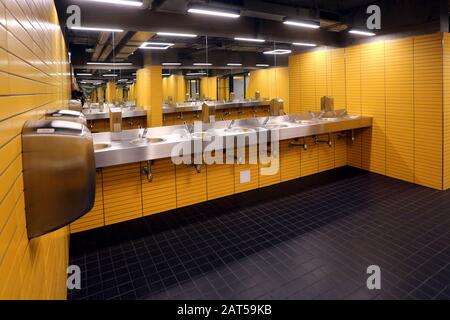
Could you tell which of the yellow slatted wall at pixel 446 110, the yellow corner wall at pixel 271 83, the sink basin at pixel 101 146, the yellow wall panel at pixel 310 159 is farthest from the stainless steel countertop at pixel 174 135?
the yellow corner wall at pixel 271 83

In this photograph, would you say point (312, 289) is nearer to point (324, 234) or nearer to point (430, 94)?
point (324, 234)

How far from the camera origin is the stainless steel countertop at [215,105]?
6.12 m

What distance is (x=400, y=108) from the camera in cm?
560

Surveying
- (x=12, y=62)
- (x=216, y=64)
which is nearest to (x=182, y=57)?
(x=216, y=64)

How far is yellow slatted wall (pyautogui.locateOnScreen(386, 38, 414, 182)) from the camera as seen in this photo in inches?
211

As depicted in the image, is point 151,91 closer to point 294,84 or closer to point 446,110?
point 294,84

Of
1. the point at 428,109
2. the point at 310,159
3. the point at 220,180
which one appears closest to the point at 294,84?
the point at 310,159

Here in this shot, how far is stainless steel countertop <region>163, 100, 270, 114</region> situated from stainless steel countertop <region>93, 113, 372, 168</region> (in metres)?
1.36

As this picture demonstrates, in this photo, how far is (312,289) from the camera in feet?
8.58

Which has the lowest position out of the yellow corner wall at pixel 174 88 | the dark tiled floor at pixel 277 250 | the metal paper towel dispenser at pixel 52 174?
the dark tiled floor at pixel 277 250

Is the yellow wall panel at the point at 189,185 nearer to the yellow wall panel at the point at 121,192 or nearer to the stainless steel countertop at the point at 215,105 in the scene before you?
the yellow wall panel at the point at 121,192

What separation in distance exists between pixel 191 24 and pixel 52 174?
4.32 meters

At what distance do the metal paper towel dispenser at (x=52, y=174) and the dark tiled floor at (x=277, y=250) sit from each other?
1.61 m

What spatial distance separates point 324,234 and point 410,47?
388 centimetres
